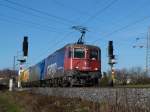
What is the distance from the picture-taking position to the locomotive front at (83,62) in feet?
110

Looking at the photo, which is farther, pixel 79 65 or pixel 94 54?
pixel 94 54

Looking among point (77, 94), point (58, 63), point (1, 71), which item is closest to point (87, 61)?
point (58, 63)

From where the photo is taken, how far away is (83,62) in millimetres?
34188

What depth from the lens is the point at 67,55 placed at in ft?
113

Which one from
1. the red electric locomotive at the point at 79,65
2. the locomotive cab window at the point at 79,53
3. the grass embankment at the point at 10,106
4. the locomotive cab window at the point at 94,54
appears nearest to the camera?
the grass embankment at the point at 10,106

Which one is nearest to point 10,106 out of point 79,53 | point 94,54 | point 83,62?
point 83,62

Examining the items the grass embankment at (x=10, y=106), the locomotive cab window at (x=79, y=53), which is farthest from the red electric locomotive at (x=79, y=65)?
the grass embankment at (x=10, y=106)

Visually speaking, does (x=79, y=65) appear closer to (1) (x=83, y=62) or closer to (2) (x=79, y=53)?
(1) (x=83, y=62)

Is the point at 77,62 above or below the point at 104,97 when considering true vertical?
above

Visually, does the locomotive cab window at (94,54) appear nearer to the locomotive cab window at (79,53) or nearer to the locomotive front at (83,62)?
the locomotive front at (83,62)

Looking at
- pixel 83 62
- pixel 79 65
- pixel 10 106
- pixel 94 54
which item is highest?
pixel 94 54

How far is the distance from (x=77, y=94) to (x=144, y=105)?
10.9 m

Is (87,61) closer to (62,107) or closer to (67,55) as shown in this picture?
(67,55)

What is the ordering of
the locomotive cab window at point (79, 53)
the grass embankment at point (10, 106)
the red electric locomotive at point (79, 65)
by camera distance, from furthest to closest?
the locomotive cab window at point (79, 53) < the red electric locomotive at point (79, 65) < the grass embankment at point (10, 106)
